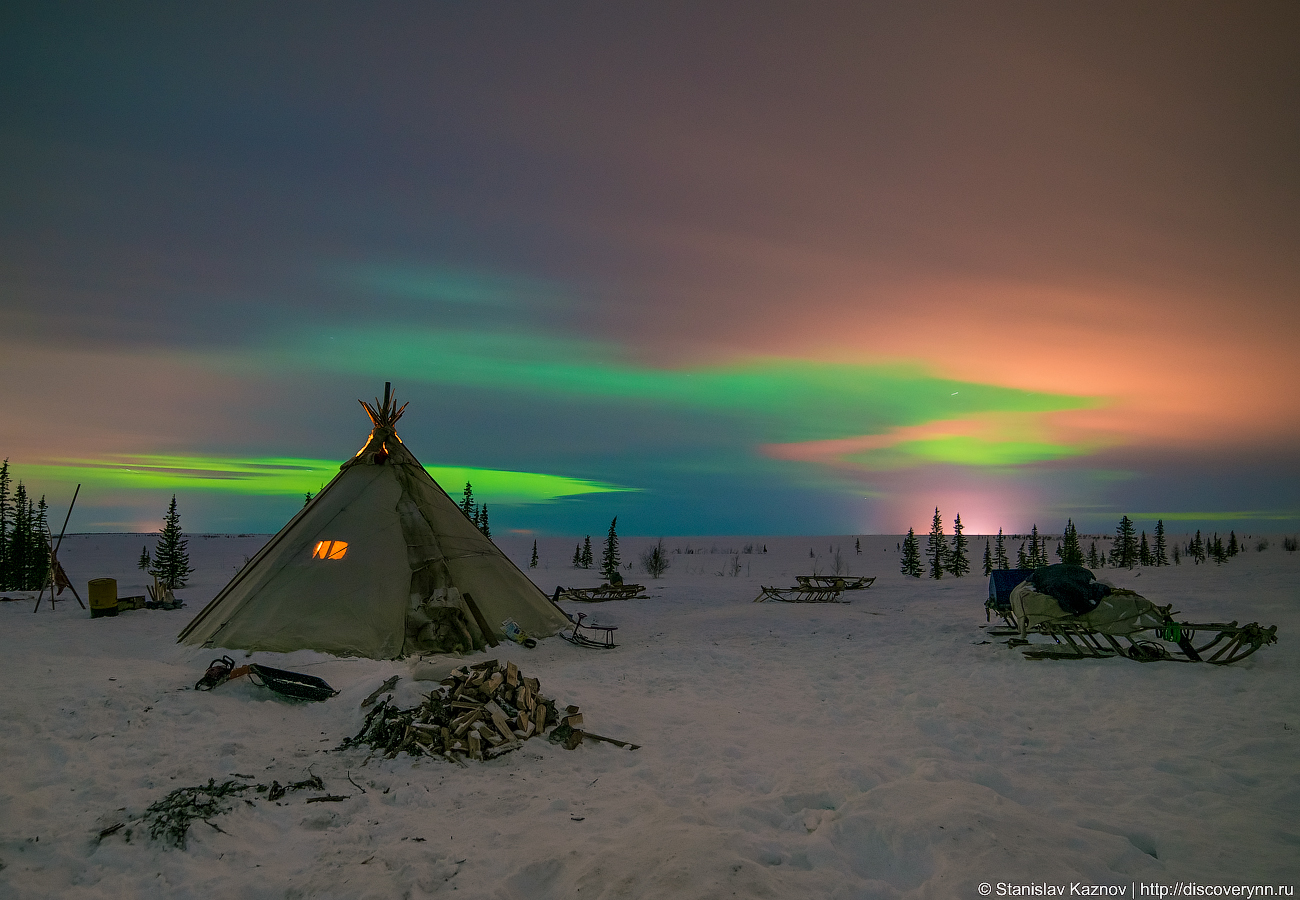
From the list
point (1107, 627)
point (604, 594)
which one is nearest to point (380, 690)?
point (1107, 627)

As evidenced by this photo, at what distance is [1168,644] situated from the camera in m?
12.9

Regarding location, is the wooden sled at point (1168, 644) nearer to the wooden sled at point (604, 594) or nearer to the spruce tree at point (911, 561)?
the wooden sled at point (604, 594)

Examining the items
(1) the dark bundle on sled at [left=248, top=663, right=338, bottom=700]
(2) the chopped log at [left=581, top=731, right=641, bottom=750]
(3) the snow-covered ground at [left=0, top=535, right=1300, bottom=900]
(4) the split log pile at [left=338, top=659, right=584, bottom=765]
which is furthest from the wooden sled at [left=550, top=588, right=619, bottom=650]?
(2) the chopped log at [left=581, top=731, right=641, bottom=750]

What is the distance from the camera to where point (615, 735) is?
26.9ft

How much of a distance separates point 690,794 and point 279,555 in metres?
11.0

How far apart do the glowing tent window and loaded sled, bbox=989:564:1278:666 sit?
553 inches

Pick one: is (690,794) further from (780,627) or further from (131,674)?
(780,627)

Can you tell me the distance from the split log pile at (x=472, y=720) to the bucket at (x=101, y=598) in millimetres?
15333

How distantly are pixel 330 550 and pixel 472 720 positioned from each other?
734 cm

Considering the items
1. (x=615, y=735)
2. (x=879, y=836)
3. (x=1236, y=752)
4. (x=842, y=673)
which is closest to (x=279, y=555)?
(x=615, y=735)

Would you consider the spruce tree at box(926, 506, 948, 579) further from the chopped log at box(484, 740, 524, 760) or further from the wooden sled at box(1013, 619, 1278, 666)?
the chopped log at box(484, 740, 524, 760)

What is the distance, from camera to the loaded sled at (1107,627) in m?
11.4

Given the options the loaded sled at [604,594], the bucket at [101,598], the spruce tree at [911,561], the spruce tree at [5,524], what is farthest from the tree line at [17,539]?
the spruce tree at [911,561]

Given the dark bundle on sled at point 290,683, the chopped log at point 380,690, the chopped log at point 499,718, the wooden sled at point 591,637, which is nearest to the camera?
the chopped log at point 499,718
